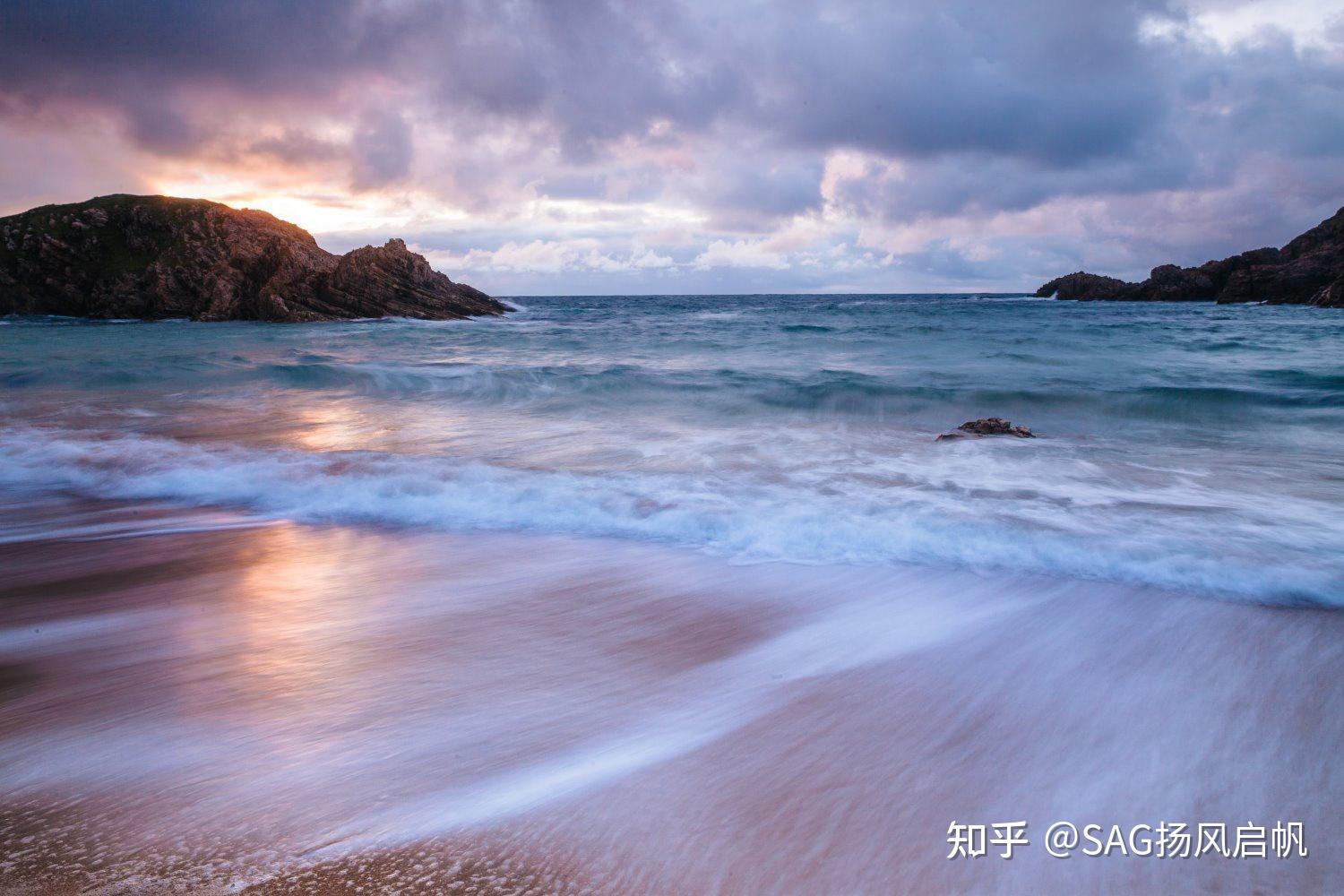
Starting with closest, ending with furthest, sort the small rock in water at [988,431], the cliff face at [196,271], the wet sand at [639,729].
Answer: the wet sand at [639,729] < the small rock in water at [988,431] < the cliff face at [196,271]

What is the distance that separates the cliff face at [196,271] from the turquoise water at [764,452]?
17689 millimetres

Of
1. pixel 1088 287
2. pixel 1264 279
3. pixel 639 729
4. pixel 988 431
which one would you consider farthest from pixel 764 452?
pixel 1088 287

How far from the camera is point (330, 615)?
320 centimetres

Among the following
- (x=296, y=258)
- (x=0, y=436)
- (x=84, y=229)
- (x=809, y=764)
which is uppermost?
(x=84, y=229)

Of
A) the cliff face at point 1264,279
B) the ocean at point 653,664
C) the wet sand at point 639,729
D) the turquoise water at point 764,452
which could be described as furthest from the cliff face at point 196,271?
the cliff face at point 1264,279

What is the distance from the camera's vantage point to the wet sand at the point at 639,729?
5.69 feet

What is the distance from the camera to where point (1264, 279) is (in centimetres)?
5594

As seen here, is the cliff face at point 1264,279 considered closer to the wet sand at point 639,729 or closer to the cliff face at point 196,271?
the cliff face at point 196,271

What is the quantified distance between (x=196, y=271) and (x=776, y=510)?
4339cm

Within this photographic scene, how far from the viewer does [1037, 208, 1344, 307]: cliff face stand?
52656mm

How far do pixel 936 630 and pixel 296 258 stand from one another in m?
38.0

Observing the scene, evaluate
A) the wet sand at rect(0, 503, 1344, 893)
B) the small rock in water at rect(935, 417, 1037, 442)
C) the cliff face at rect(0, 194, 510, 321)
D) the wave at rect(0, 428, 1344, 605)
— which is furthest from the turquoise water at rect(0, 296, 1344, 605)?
the cliff face at rect(0, 194, 510, 321)

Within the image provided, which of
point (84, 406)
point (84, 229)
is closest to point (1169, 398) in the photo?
point (84, 406)

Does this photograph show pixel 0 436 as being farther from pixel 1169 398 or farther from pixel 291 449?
pixel 1169 398
